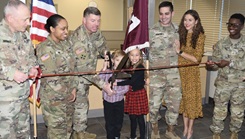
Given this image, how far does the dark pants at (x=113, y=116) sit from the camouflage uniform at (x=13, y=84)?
2.71 ft

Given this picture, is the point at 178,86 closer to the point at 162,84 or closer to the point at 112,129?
the point at 162,84

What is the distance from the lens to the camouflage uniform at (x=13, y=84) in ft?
6.31

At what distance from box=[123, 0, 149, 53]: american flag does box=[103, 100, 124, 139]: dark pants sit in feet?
1.91

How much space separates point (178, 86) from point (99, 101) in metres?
1.35

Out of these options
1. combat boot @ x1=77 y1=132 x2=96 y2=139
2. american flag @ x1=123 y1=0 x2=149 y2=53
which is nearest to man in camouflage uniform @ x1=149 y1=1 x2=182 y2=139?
american flag @ x1=123 y1=0 x2=149 y2=53

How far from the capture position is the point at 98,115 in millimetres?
3812

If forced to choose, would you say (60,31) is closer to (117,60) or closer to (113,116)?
(117,60)

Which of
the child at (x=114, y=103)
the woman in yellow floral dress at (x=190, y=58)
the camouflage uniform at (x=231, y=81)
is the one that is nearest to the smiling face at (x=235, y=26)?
the camouflage uniform at (x=231, y=81)

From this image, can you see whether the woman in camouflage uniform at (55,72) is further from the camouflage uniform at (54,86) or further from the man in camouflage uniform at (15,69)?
the man in camouflage uniform at (15,69)

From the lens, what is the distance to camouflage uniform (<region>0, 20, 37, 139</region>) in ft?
6.31

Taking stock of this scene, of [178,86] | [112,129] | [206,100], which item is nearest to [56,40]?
[112,129]

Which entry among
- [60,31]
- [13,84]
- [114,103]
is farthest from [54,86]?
[114,103]

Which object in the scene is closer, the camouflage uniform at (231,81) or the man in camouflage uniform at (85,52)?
the man in camouflage uniform at (85,52)

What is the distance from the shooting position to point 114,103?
2590 millimetres
